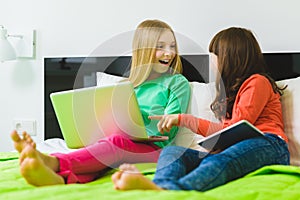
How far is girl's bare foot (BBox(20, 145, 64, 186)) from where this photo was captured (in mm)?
1209

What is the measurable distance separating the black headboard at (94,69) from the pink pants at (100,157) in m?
0.62

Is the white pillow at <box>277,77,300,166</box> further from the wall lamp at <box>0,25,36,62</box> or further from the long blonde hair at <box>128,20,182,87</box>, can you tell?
the wall lamp at <box>0,25,36,62</box>

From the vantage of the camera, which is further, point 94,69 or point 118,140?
point 94,69

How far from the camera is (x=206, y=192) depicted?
1188 mm

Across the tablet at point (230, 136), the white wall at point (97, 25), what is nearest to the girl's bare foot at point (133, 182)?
the tablet at point (230, 136)

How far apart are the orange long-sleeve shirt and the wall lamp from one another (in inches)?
51.5

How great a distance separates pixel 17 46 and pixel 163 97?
116 cm

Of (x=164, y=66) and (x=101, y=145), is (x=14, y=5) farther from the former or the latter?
(x=101, y=145)

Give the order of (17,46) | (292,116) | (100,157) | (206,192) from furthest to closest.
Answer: (17,46) → (292,116) → (100,157) → (206,192)

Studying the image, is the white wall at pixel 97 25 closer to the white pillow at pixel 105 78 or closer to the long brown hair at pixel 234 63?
the white pillow at pixel 105 78

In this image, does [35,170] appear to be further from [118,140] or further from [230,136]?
[230,136]

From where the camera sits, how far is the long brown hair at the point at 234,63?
1.78 metres

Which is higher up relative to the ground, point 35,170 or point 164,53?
point 164,53

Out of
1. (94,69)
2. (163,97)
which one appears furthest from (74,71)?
(163,97)
